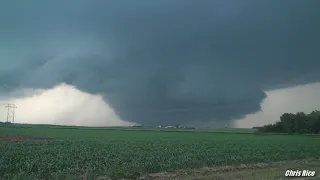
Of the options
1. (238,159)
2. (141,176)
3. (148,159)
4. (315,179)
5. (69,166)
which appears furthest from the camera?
(238,159)

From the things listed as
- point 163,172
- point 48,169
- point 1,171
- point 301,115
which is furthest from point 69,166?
point 301,115

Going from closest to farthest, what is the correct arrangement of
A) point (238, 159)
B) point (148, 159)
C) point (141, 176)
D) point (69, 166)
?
point (141, 176), point (69, 166), point (148, 159), point (238, 159)

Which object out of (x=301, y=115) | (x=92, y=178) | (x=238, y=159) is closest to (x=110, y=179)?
(x=92, y=178)

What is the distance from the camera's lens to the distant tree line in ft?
544

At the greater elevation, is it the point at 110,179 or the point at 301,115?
the point at 301,115

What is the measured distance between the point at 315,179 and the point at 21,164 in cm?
2026

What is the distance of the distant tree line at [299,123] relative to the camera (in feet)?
544

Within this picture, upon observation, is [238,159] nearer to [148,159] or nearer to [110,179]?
[148,159]

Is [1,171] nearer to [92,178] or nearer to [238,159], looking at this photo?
[92,178]

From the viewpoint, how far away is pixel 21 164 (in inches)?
1075

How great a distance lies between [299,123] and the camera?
552ft

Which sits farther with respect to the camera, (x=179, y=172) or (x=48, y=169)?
(x=179, y=172)

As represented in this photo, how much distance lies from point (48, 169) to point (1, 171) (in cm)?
313

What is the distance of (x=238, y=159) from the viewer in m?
36.1
